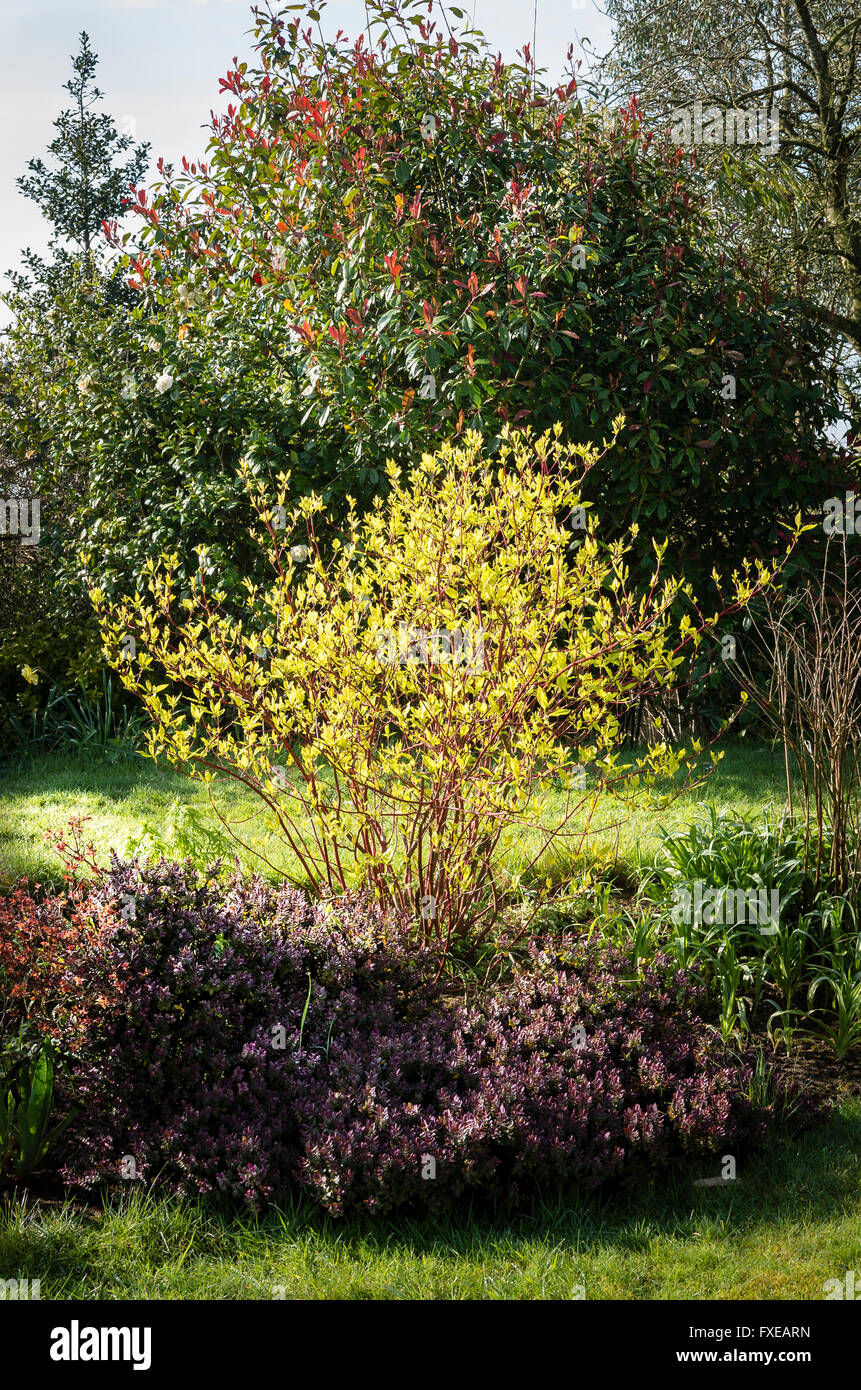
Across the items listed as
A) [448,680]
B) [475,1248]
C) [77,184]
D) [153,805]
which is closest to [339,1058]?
[475,1248]

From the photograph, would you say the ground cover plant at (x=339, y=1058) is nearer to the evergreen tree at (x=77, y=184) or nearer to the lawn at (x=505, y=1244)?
the lawn at (x=505, y=1244)

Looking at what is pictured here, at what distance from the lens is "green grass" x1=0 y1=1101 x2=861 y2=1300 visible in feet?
8.65

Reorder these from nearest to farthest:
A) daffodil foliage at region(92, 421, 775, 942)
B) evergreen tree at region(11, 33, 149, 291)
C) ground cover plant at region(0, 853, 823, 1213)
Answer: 1. ground cover plant at region(0, 853, 823, 1213)
2. daffodil foliage at region(92, 421, 775, 942)
3. evergreen tree at region(11, 33, 149, 291)

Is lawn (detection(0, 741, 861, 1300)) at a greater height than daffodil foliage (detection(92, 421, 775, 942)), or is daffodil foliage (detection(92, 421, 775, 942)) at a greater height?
daffodil foliage (detection(92, 421, 775, 942))

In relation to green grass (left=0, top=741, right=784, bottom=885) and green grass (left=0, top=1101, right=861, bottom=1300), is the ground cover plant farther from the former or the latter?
green grass (left=0, top=741, right=784, bottom=885)

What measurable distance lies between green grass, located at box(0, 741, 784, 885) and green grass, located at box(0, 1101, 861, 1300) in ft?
4.50

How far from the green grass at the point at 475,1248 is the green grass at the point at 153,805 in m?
1.37

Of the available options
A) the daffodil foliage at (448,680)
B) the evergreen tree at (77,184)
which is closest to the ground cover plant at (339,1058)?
the daffodil foliage at (448,680)

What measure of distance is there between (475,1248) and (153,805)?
394cm

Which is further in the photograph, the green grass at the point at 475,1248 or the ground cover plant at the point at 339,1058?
the ground cover plant at the point at 339,1058

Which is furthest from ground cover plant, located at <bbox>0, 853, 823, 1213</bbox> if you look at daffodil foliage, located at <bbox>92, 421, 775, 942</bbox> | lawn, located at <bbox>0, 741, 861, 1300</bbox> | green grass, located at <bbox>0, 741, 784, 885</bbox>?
green grass, located at <bbox>0, 741, 784, 885</bbox>

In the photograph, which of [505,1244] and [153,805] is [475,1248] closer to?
[505,1244]

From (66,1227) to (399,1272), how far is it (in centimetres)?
87

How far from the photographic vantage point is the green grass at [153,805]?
507cm
